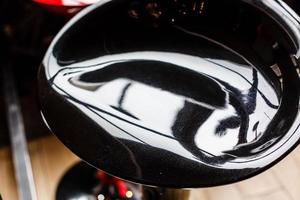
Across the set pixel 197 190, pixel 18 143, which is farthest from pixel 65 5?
pixel 197 190

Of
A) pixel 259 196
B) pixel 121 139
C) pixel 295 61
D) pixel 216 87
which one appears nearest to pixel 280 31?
pixel 295 61

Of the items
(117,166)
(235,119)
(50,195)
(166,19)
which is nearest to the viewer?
(117,166)

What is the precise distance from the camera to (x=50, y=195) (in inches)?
72.2

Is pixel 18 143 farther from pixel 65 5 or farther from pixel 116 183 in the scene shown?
pixel 65 5

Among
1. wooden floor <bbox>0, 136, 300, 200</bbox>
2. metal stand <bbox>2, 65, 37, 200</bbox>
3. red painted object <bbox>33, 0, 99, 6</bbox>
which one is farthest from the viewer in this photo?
wooden floor <bbox>0, 136, 300, 200</bbox>

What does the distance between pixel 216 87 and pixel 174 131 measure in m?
0.16

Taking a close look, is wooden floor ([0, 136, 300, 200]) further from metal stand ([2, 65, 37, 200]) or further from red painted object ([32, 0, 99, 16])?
red painted object ([32, 0, 99, 16])

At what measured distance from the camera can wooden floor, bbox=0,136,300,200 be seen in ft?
6.06

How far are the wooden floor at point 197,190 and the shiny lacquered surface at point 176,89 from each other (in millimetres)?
1015

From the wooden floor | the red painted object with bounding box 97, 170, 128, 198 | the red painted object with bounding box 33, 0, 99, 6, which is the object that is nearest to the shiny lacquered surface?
the red painted object with bounding box 33, 0, 99, 6

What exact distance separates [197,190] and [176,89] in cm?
107

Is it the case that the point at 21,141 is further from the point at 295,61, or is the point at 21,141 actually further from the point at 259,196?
the point at 295,61

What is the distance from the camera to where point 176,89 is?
2.85 feet

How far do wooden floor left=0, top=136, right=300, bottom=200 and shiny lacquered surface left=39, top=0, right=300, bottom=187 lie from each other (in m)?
1.01
